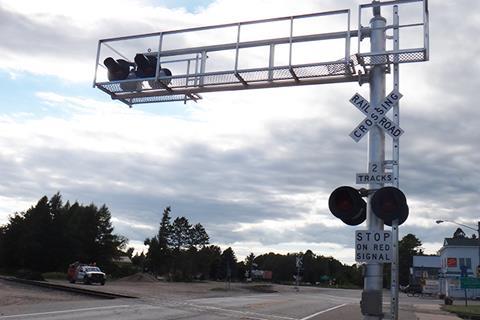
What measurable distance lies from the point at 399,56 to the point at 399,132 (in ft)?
6.22

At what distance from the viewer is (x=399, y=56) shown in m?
9.57

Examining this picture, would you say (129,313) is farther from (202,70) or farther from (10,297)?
(202,70)

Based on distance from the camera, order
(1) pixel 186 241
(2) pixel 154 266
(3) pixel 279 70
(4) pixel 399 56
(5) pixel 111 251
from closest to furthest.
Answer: (4) pixel 399 56 < (3) pixel 279 70 < (5) pixel 111 251 < (2) pixel 154 266 < (1) pixel 186 241

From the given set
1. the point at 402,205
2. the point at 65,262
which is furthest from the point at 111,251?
the point at 402,205

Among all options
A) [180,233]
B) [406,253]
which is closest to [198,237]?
[180,233]

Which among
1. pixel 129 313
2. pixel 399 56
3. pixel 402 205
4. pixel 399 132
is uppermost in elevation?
pixel 399 56

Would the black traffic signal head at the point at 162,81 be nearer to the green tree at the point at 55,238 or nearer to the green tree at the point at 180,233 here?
the green tree at the point at 55,238

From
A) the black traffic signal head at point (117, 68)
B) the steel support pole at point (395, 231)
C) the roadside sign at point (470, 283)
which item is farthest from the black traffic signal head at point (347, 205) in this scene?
the roadside sign at point (470, 283)

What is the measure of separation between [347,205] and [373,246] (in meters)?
0.67

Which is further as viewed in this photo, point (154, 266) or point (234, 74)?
point (154, 266)

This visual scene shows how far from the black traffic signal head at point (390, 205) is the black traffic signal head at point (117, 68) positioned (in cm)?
705

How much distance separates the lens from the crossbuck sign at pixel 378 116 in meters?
8.34

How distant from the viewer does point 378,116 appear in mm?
8523

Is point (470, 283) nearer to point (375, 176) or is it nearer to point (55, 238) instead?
point (375, 176)
